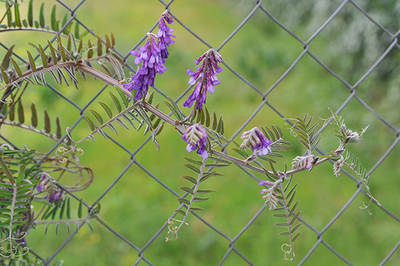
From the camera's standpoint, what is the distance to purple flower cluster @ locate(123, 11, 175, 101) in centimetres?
79

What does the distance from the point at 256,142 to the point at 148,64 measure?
239 millimetres

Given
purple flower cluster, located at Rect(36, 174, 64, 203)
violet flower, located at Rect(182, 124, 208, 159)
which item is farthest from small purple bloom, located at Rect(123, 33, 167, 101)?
purple flower cluster, located at Rect(36, 174, 64, 203)

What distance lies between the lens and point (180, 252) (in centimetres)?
206

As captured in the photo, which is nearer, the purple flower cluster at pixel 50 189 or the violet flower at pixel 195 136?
the violet flower at pixel 195 136

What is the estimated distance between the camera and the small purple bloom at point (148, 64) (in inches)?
31.0

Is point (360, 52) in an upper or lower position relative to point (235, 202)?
upper

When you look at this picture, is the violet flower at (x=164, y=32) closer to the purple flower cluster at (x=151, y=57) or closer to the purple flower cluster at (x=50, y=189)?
the purple flower cluster at (x=151, y=57)

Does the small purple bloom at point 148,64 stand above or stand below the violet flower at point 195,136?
above

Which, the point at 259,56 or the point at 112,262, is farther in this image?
the point at 259,56

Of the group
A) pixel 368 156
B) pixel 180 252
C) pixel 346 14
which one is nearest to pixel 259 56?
pixel 346 14

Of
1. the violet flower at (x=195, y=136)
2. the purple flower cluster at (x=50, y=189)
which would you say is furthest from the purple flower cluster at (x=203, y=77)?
the purple flower cluster at (x=50, y=189)

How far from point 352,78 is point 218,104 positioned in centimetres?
116

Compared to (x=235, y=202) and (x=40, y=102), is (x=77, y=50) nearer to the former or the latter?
(x=235, y=202)

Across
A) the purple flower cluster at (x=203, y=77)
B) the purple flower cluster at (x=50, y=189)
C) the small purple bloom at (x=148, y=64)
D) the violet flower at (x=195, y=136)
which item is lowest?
the purple flower cluster at (x=50, y=189)
